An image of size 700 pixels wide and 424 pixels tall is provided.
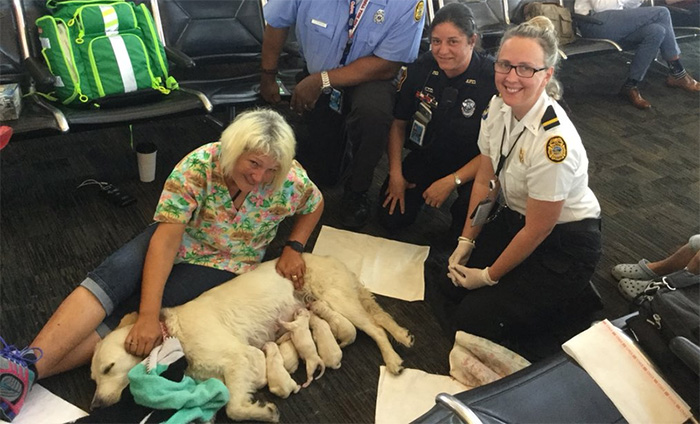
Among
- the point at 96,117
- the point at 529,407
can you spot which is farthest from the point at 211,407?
the point at 96,117

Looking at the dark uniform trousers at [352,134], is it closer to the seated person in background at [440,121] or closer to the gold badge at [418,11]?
the seated person in background at [440,121]

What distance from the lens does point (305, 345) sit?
6.86ft

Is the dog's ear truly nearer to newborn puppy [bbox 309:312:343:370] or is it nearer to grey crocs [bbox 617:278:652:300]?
newborn puppy [bbox 309:312:343:370]

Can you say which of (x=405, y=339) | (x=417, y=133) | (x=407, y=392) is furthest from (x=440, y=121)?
(x=407, y=392)

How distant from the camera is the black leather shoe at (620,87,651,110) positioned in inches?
181

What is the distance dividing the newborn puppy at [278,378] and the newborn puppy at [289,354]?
4 centimetres

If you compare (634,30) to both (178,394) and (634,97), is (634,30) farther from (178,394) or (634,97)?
(178,394)

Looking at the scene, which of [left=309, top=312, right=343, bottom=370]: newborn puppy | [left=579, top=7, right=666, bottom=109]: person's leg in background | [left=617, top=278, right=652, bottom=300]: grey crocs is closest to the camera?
[left=309, top=312, right=343, bottom=370]: newborn puppy

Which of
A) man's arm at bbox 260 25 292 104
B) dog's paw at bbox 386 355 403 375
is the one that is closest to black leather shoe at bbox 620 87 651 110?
man's arm at bbox 260 25 292 104

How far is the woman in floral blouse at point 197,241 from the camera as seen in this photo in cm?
192

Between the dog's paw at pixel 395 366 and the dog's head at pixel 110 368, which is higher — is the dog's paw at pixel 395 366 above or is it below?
below

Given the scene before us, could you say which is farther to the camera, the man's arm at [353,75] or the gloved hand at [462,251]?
the man's arm at [353,75]

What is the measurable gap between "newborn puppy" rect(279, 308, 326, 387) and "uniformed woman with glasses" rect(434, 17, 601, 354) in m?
0.61

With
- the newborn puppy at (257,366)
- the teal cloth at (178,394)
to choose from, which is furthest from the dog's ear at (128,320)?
the newborn puppy at (257,366)
